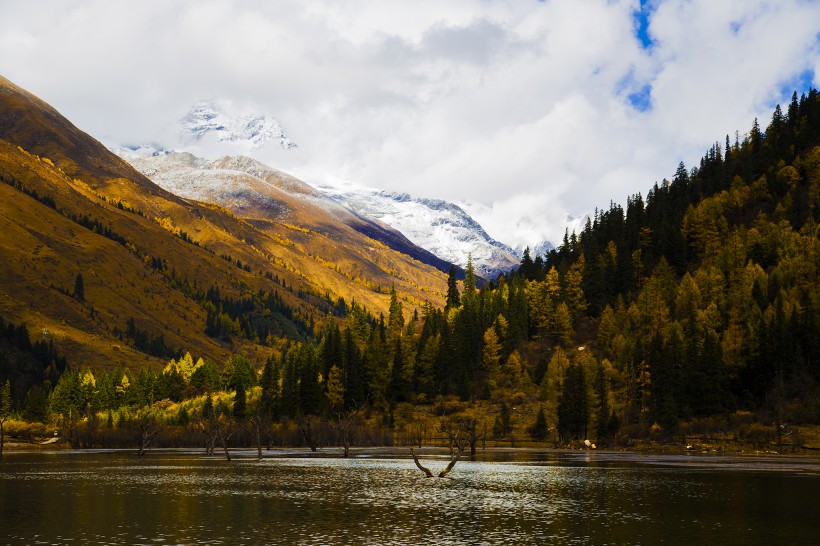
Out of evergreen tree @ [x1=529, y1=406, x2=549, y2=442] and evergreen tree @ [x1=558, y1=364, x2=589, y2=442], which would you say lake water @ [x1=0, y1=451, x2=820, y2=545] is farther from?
evergreen tree @ [x1=529, y1=406, x2=549, y2=442]

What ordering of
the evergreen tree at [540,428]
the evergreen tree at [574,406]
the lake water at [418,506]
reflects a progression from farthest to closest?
the evergreen tree at [540,428] → the evergreen tree at [574,406] → the lake water at [418,506]

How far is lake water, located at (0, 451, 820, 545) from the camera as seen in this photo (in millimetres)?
50844

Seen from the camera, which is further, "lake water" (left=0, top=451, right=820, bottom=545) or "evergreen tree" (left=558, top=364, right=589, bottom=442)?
"evergreen tree" (left=558, top=364, right=589, bottom=442)

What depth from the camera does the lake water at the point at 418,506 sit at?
50.8m

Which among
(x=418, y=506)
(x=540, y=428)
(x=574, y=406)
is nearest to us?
(x=418, y=506)

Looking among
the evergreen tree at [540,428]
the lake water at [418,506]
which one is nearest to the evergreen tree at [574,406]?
the evergreen tree at [540,428]

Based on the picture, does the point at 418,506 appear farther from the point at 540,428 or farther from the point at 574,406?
the point at 540,428

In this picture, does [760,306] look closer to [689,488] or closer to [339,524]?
[689,488]

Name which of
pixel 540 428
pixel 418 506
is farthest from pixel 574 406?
pixel 418 506

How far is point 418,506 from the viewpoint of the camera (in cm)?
6581

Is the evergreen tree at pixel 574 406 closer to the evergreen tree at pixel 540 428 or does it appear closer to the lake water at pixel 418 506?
the evergreen tree at pixel 540 428

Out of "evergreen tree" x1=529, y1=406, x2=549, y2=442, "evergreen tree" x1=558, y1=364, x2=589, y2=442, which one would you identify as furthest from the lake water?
"evergreen tree" x1=529, y1=406, x2=549, y2=442

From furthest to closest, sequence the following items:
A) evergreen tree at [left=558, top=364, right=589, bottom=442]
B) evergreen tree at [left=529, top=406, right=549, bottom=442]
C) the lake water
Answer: evergreen tree at [left=529, top=406, right=549, bottom=442] < evergreen tree at [left=558, top=364, right=589, bottom=442] < the lake water

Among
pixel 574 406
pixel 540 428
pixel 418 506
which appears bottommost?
pixel 418 506
